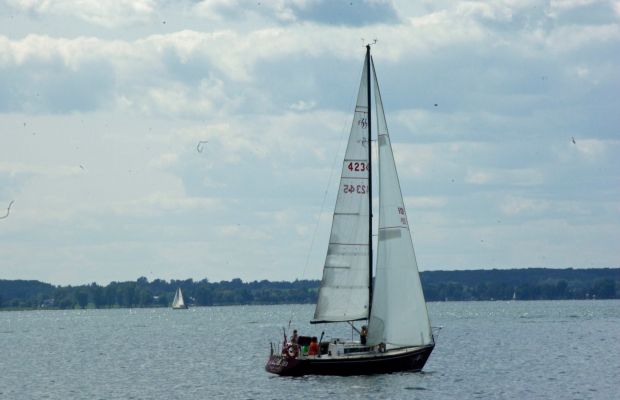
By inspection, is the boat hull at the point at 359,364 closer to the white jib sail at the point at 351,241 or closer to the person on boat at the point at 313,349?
the person on boat at the point at 313,349

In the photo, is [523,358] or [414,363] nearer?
[414,363]

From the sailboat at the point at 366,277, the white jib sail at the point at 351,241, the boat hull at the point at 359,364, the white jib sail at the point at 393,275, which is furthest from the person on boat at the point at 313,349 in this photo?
the white jib sail at the point at 393,275

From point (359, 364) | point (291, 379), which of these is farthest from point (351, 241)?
point (291, 379)

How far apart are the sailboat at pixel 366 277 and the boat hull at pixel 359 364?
0.06 metres

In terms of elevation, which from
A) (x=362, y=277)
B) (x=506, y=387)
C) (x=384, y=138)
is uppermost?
(x=384, y=138)

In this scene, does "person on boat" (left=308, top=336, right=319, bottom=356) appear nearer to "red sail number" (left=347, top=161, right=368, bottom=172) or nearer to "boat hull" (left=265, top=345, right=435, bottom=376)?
"boat hull" (left=265, top=345, right=435, bottom=376)

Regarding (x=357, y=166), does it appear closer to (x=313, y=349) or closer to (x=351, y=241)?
(x=351, y=241)

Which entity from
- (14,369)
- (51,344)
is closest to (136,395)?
(14,369)

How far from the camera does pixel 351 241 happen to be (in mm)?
61906

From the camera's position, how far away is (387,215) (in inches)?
2472

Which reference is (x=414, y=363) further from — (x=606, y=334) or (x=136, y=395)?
(x=606, y=334)

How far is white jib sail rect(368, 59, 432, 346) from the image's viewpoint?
61531 millimetres

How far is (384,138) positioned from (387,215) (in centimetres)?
406

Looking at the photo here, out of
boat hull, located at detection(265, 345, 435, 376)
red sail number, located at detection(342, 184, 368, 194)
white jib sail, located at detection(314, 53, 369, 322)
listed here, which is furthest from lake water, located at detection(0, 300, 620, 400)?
red sail number, located at detection(342, 184, 368, 194)
